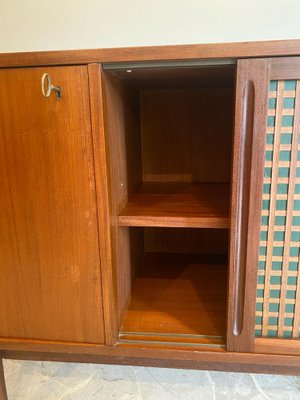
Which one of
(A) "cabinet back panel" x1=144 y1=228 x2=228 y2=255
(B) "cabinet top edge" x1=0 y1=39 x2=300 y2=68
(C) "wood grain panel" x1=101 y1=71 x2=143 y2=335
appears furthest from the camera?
(A) "cabinet back panel" x1=144 y1=228 x2=228 y2=255

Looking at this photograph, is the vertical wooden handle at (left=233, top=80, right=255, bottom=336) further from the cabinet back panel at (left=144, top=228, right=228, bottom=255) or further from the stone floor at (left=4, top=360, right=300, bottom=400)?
the cabinet back panel at (left=144, top=228, right=228, bottom=255)

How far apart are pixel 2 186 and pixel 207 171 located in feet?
2.26

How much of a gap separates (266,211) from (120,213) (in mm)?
327

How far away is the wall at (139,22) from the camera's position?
0.97 metres

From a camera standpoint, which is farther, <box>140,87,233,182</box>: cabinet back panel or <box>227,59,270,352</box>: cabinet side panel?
<box>140,87,233,182</box>: cabinet back panel

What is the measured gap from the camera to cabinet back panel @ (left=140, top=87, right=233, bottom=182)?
107 cm

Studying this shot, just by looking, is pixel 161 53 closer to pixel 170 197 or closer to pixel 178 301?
pixel 170 197

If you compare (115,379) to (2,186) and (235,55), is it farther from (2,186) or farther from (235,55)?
(235,55)

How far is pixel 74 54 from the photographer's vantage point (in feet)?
1.94

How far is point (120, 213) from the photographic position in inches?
29.5

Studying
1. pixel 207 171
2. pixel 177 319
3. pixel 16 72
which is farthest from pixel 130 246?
pixel 16 72

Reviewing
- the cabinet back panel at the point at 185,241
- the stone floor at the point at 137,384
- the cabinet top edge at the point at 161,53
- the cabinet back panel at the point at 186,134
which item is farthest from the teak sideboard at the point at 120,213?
the cabinet back panel at the point at 185,241

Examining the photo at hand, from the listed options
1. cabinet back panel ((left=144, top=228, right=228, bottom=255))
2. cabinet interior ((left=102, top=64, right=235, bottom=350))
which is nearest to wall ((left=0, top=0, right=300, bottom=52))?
cabinet interior ((left=102, top=64, right=235, bottom=350))

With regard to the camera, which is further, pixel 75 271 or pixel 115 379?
pixel 115 379
